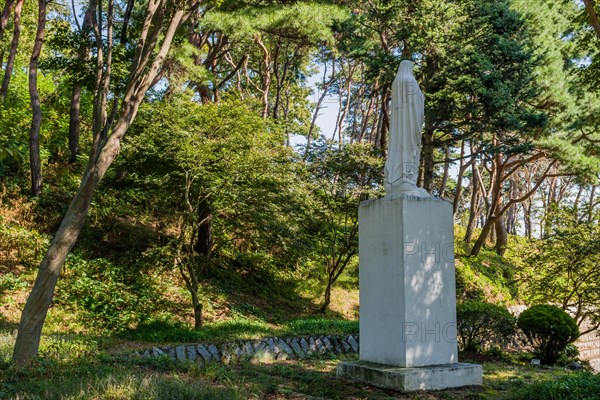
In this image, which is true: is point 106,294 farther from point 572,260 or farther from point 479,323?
point 572,260

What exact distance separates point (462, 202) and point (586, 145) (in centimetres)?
3101

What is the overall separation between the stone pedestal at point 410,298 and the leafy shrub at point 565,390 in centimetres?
118

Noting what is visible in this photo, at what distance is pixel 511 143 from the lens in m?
17.4

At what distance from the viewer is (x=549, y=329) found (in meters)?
11.2

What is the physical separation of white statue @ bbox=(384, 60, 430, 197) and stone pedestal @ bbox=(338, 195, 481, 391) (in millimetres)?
434

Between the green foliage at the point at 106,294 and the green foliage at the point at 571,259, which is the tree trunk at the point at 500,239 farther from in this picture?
the green foliage at the point at 106,294

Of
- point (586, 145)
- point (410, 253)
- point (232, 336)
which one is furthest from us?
point (586, 145)

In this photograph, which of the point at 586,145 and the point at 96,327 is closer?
the point at 96,327

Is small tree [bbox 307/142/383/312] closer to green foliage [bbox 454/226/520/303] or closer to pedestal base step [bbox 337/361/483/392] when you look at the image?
green foliage [bbox 454/226/520/303]

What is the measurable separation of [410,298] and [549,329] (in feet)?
18.5

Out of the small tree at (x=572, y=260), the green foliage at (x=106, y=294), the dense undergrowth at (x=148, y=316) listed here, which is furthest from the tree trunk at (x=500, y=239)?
the green foliage at (x=106, y=294)

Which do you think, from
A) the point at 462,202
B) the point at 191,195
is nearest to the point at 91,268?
the point at 191,195

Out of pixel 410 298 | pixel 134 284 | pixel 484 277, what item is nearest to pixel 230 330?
pixel 134 284

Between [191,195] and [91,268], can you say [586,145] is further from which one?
[91,268]
